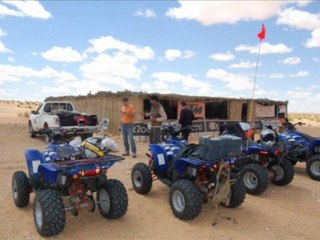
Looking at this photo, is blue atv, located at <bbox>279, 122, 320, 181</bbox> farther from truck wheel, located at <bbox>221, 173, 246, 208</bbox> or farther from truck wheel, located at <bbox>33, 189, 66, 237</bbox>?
truck wheel, located at <bbox>33, 189, 66, 237</bbox>

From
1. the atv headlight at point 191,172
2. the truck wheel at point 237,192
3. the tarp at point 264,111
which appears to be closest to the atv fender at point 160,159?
the atv headlight at point 191,172

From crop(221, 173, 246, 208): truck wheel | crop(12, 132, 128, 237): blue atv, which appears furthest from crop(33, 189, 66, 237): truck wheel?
crop(221, 173, 246, 208): truck wheel

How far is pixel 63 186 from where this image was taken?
189 inches

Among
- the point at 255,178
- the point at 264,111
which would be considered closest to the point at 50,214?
the point at 255,178

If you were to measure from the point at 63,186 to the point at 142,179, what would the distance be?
2.01 m

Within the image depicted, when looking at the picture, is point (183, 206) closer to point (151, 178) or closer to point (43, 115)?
point (151, 178)

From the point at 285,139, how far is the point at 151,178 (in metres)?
3.91

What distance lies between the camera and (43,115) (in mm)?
15047

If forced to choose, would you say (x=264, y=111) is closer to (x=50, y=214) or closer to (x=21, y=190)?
(x=21, y=190)

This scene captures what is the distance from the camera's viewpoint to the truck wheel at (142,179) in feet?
21.4

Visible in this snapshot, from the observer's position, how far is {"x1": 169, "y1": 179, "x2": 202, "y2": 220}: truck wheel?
5098 millimetres

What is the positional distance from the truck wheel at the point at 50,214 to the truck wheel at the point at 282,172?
4.80 metres

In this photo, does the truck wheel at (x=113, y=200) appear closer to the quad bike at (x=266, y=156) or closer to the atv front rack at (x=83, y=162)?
the atv front rack at (x=83, y=162)

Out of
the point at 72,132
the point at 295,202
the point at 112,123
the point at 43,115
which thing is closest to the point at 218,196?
the point at 295,202
